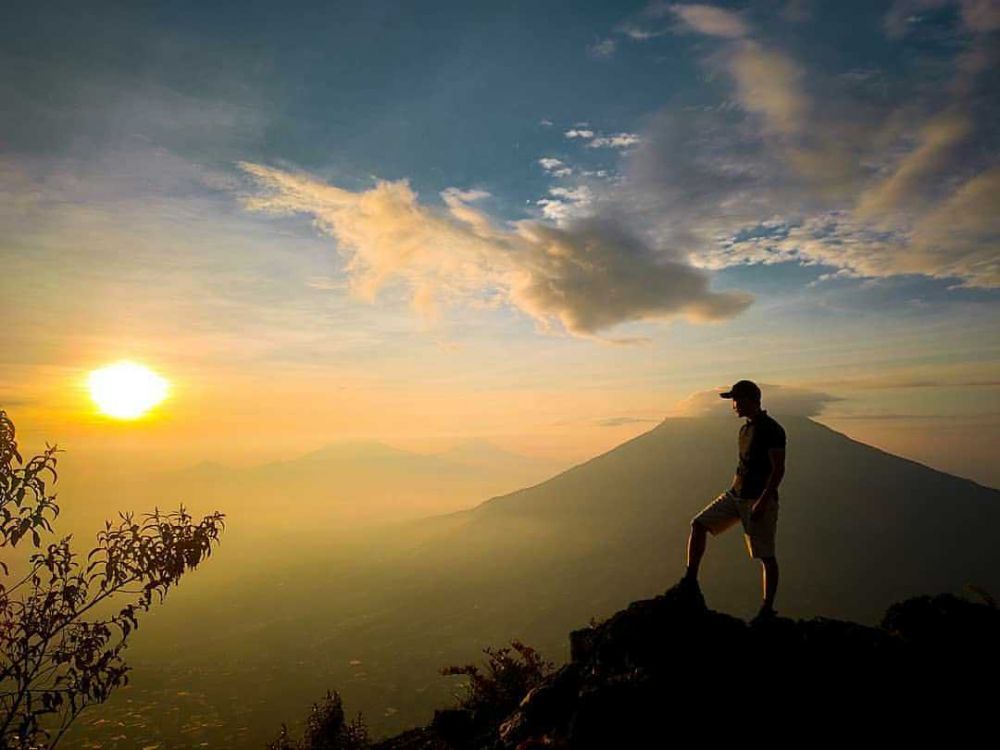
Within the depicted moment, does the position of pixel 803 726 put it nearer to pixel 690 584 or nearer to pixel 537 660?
pixel 690 584

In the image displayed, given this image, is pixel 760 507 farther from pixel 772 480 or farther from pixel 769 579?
pixel 769 579

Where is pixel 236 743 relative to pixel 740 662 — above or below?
below

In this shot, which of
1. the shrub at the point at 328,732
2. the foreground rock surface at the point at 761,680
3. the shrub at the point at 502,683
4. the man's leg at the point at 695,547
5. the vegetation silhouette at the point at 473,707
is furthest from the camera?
the shrub at the point at 328,732

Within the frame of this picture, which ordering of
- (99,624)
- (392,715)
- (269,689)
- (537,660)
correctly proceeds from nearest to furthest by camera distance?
(99,624)
(537,660)
(392,715)
(269,689)

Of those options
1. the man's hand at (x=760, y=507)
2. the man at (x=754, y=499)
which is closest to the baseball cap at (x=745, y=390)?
the man at (x=754, y=499)

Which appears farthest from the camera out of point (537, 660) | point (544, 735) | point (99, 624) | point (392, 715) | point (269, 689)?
point (269, 689)

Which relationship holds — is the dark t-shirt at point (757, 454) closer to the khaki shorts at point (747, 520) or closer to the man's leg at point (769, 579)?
the khaki shorts at point (747, 520)

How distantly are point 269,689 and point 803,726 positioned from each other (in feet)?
738

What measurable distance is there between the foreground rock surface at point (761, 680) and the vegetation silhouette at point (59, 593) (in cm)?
623

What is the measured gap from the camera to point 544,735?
7680mm

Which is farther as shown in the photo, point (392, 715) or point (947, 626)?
point (392, 715)

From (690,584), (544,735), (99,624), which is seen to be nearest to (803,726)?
(690,584)

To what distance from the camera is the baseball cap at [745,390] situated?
29.9ft

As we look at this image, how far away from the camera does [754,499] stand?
8977mm
